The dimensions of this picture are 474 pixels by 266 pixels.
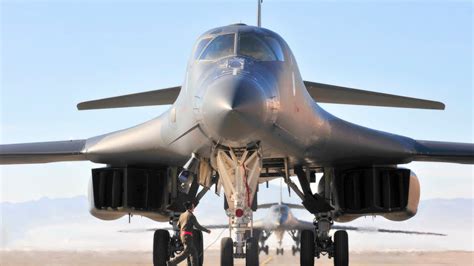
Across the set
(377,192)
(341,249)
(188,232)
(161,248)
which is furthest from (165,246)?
(377,192)

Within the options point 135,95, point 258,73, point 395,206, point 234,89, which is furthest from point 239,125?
point 135,95

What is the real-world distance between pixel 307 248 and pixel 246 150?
3069mm

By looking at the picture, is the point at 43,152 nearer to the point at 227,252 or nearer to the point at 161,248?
the point at 161,248

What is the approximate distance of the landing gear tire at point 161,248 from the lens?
1335cm

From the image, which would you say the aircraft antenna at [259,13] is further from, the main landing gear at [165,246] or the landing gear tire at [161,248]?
the landing gear tire at [161,248]

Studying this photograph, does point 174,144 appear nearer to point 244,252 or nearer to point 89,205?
point 244,252

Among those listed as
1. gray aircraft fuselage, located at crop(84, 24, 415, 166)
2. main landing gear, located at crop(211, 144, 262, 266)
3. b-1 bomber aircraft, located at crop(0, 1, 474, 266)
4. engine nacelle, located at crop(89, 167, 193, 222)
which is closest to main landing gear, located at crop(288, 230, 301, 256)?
b-1 bomber aircraft, located at crop(0, 1, 474, 266)

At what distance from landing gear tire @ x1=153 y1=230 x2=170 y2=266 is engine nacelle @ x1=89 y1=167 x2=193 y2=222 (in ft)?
1.46

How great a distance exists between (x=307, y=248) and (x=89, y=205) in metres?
3.82

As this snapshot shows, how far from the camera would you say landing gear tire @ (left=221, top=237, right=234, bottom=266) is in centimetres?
1133

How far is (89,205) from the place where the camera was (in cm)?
1394

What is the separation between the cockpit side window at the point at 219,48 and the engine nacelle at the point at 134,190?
3.28m

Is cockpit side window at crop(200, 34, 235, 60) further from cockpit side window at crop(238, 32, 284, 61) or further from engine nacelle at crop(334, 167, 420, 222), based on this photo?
engine nacelle at crop(334, 167, 420, 222)

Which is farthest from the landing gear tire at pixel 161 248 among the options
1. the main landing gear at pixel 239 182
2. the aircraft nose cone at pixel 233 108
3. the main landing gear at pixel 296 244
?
the main landing gear at pixel 296 244
